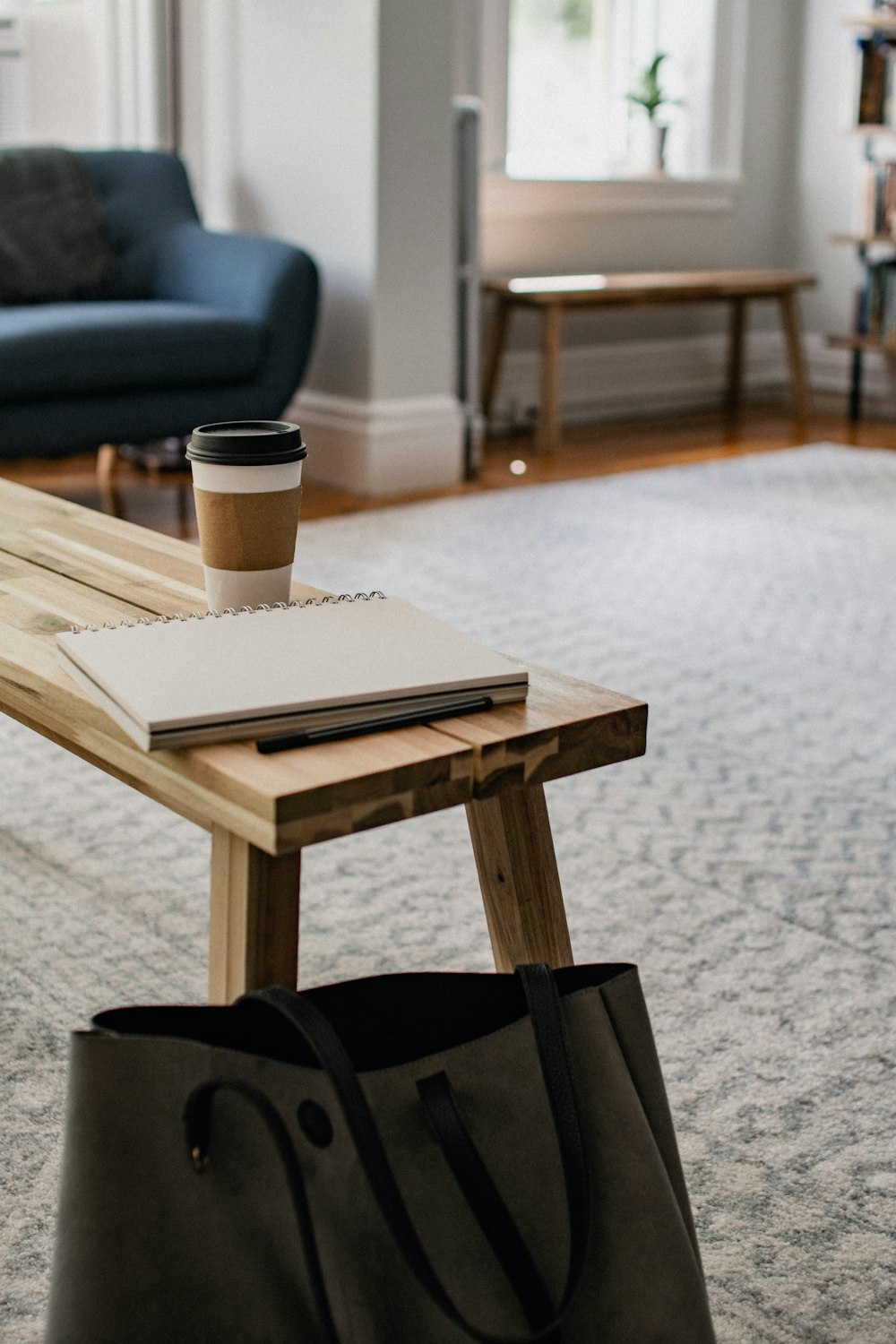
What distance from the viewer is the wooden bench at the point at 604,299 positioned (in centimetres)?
427

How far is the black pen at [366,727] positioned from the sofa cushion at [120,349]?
92.9 inches

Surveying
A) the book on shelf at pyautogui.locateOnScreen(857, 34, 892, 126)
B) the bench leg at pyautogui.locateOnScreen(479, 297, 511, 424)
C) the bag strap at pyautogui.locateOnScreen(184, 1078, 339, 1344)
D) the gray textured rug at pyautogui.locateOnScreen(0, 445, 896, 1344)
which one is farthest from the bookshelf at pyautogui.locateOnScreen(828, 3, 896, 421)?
the bag strap at pyautogui.locateOnScreen(184, 1078, 339, 1344)

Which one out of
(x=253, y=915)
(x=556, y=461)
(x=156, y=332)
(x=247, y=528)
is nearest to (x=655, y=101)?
(x=556, y=461)

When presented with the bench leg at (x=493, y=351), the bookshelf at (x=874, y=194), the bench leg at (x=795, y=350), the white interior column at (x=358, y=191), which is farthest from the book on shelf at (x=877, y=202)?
the white interior column at (x=358, y=191)

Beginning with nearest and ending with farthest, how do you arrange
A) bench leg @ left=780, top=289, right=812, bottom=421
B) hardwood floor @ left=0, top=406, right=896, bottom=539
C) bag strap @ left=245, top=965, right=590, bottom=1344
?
bag strap @ left=245, top=965, right=590, bottom=1344 → hardwood floor @ left=0, top=406, right=896, bottom=539 → bench leg @ left=780, top=289, right=812, bottom=421

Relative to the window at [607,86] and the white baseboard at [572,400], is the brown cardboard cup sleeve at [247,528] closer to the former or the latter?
the white baseboard at [572,400]

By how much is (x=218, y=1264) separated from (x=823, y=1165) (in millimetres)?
549

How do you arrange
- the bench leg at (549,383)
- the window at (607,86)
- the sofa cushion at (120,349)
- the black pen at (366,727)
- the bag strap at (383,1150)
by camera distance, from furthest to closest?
the window at (607,86) < the bench leg at (549,383) < the sofa cushion at (120,349) < the black pen at (366,727) < the bag strap at (383,1150)

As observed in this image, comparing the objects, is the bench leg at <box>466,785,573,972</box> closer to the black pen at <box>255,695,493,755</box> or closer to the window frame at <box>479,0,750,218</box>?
the black pen at <box>255,695,493,755</box>

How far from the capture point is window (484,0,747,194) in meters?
4.80

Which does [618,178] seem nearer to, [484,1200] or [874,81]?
[874,81]

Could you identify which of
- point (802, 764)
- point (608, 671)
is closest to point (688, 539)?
point (608, 671)

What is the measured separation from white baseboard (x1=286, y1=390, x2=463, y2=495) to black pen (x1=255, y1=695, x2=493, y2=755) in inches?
118

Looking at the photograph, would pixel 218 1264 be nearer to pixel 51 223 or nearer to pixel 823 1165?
pixel 823 1165
